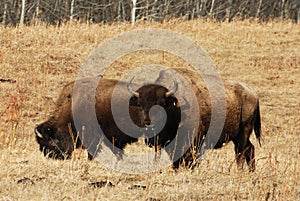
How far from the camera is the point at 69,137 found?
9008mm

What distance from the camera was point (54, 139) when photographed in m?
9.08

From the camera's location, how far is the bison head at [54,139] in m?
8.99

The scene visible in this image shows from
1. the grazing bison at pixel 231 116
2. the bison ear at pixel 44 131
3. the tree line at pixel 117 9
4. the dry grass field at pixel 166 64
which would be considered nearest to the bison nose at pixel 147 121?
the grazing bison at pixel 231 116

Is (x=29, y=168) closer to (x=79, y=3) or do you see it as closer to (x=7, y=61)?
(x=7, y=61)

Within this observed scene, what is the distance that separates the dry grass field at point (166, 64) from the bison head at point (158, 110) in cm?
75

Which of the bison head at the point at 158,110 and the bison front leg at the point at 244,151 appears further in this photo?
the bison front leg at the point at 244,151

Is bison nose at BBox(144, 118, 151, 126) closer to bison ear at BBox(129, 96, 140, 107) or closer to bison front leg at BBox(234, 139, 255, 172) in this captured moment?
bison ear at BBox(129, 96, 140, 107)

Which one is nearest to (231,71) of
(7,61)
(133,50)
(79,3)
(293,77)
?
(293,77)

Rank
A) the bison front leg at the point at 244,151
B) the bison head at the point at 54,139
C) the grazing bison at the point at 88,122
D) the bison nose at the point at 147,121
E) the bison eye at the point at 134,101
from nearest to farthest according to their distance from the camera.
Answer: the bison nose at the point at 147,121, the bison eye at the point at 134,101, the grazing bison at the point at 88,122, the bison head at the point at 54,139, the bison front leg at the point at 244,151

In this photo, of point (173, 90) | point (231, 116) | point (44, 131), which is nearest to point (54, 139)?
point (44, 131)

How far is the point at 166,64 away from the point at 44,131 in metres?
9.39

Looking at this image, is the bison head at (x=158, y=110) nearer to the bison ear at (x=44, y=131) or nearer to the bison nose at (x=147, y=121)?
the bison nose at (x=147, y=121)

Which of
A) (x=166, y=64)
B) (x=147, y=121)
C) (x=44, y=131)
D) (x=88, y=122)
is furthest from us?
(x=166, y=64)

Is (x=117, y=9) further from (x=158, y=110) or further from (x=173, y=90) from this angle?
(x=158, y=110)
